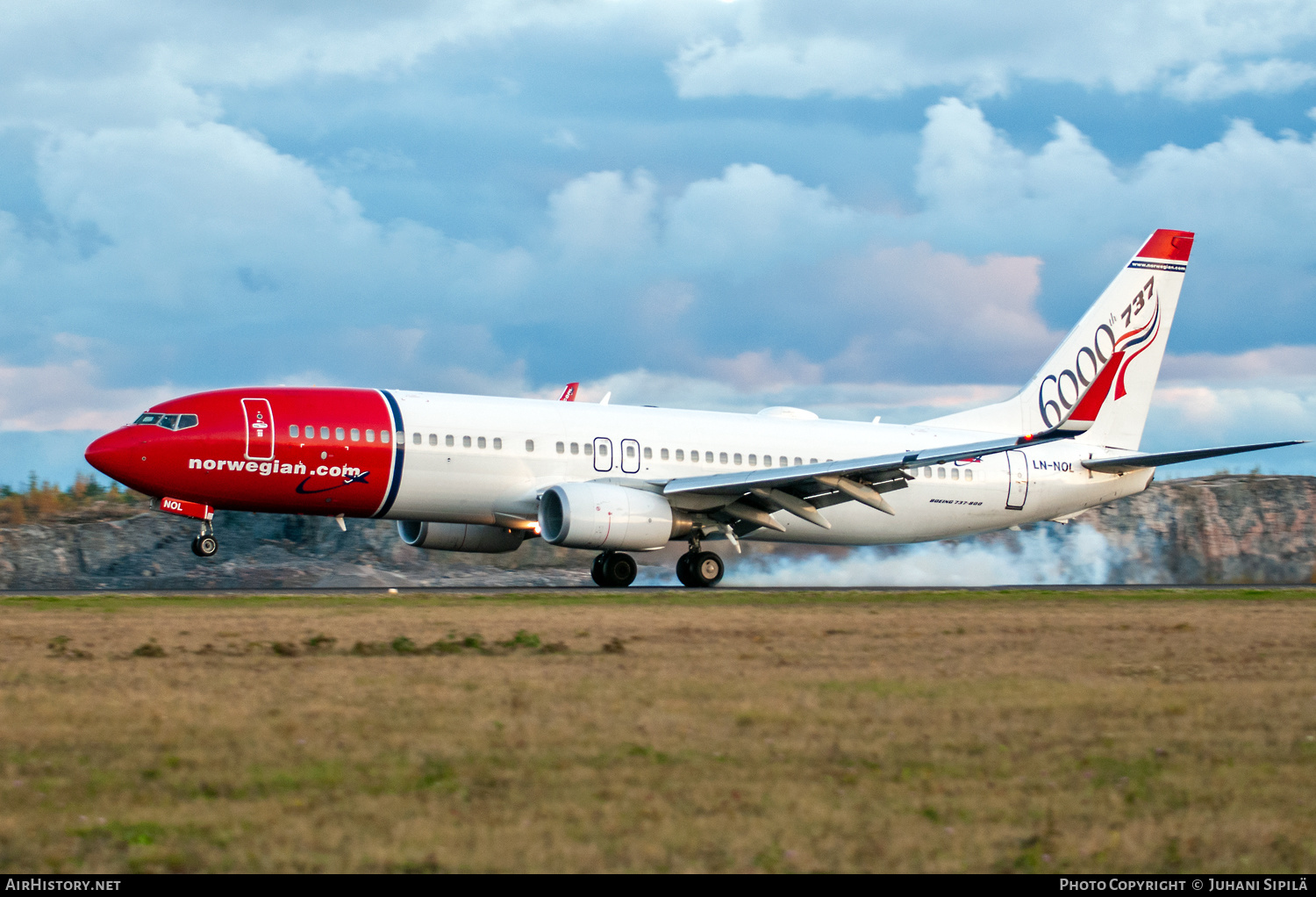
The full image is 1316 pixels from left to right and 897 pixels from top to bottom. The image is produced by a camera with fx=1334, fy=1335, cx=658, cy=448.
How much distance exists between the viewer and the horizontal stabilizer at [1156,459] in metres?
31.0

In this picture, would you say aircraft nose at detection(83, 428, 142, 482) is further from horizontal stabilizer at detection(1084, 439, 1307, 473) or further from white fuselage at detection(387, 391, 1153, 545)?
horizontal stabilizer at detection(1084, 439, 1307, 473)

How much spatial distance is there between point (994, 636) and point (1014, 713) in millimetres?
7241

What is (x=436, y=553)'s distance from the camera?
136 ft

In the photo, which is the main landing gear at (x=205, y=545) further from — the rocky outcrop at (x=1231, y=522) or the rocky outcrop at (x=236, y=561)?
the rocky outcrop at (x=1231, y=522)

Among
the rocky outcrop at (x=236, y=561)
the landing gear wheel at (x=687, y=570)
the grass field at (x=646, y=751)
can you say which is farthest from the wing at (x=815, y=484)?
the grass field at (x=646, y=751)

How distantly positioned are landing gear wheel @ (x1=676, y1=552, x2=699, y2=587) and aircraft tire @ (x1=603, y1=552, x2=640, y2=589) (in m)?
1.13

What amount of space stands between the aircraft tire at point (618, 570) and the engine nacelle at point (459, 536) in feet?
7.21

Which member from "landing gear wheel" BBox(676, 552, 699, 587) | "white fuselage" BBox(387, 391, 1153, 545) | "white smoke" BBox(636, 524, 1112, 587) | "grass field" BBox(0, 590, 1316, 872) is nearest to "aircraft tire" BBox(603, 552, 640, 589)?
"landing gear wheel" BBox(676, 552, 699, 587)

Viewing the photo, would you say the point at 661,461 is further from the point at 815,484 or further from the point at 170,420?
the point at 170,420

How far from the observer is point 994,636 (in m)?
17.9

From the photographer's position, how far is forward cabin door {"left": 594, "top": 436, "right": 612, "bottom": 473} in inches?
1220
